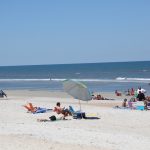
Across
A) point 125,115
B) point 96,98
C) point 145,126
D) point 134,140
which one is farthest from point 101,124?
point 96,98

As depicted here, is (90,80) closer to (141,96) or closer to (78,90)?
(141,96)

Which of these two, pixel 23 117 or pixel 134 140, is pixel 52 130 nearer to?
pixel 134 140

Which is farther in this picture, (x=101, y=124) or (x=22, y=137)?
(x=101, y=124)

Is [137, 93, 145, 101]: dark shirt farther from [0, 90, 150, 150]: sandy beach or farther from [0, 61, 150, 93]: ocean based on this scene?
[0, 61, 150, 93]: ocean

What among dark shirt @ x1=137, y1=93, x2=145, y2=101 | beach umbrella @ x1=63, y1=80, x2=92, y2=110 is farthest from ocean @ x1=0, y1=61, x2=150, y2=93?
beach umbrella @ x1=63, y1=80, x2=92, y2=110

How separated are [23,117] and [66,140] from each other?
7563mm

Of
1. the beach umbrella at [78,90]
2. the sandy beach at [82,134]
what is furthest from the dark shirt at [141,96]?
the beach umbrella at [78,90]

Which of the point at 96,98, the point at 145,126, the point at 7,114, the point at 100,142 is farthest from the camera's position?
the point at 96,98

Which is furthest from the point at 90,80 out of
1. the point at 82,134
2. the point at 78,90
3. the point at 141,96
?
the point at 82,134

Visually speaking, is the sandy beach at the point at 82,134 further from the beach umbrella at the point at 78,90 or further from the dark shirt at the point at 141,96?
the dark shirt at the point at 141,96

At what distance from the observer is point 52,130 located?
14578 mm

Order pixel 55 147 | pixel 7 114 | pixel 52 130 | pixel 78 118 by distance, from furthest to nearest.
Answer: pixel 7 114 < pixel 78 118 < pixel 52 130 < pixel 55 147

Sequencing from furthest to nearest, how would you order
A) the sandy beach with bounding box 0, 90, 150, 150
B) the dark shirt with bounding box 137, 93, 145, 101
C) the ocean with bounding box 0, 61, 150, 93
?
the ocean with bounding box 0, 61, 150, 93 → the dark shirt with bounding box 137, 93, 145, 101 → the sandy beach with bounding box 0, 90, 150, 150

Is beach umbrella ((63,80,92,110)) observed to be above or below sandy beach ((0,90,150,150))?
above
